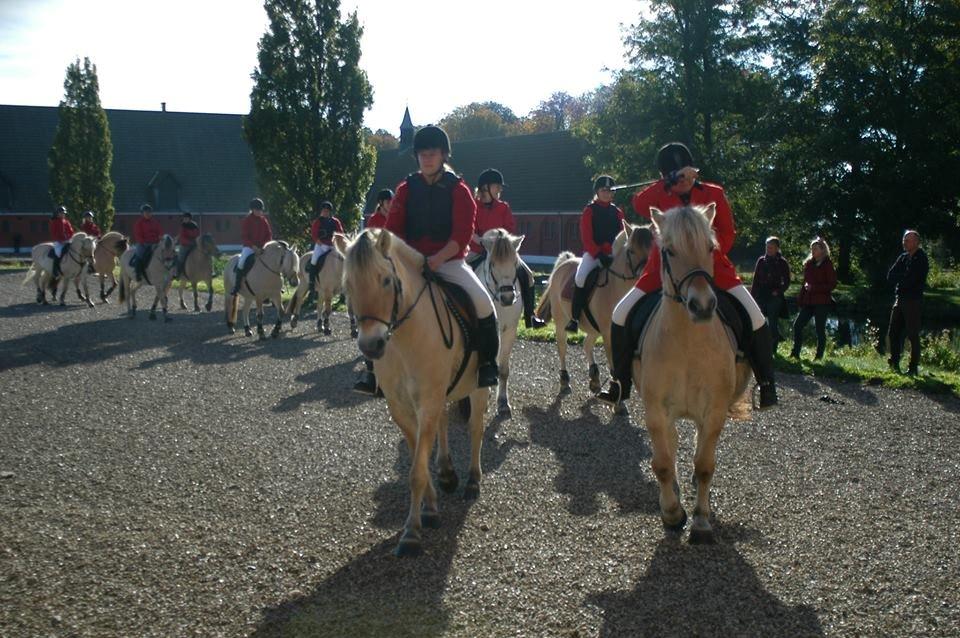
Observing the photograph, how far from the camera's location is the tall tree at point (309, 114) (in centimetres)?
3025

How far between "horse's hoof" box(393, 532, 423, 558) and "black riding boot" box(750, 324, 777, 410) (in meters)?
2.89

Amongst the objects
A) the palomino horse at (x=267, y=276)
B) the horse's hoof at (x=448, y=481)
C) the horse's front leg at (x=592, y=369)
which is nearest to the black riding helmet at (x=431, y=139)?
the horse's hoof at (x=448, y=481)

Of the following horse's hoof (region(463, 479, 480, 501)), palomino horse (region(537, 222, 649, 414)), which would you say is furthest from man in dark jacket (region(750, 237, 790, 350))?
horse's hoof (region(463, 479, 480, 501))

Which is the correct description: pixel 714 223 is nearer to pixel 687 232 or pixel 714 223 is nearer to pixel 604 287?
pixel 687 232

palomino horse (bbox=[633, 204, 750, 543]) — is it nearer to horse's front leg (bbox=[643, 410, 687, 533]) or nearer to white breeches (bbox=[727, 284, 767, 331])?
horse's front leg (bbox=[643, 410, 687, 533])

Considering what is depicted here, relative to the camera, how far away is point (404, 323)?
6.04 meters

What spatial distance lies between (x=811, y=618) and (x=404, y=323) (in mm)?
3137

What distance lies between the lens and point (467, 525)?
6629mm

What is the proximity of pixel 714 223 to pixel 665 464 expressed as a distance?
1.93 meters

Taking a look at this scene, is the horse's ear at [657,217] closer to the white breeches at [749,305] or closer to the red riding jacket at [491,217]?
the white breeches at [749,305]

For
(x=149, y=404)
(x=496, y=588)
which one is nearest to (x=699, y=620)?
(x=496, y=588)

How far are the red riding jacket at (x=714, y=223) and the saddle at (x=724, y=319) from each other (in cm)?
11

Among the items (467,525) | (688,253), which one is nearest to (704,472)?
(688,253)

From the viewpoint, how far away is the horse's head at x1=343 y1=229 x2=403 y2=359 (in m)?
5.36
